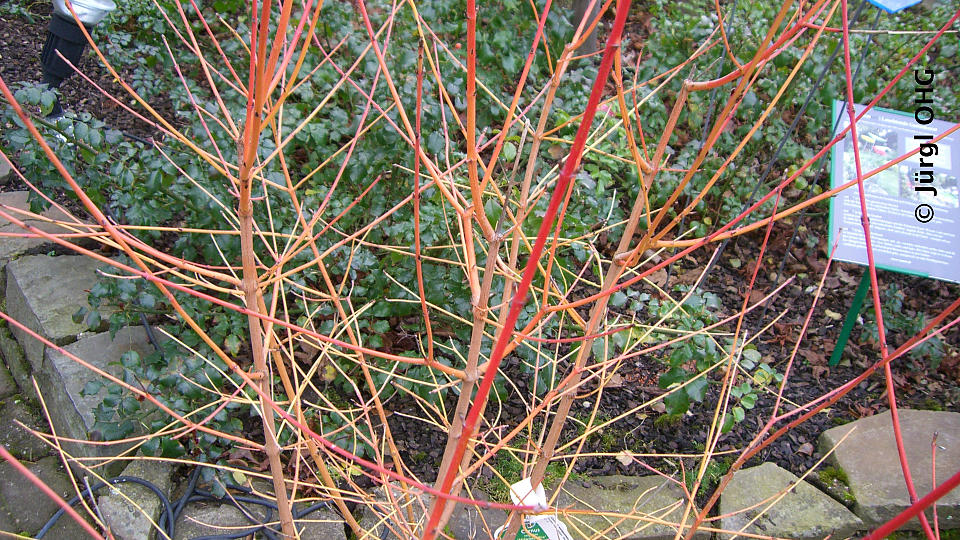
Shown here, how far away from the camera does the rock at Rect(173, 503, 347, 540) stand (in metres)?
1.95

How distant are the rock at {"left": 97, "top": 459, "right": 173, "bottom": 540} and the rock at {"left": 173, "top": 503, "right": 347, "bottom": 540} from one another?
8 cm

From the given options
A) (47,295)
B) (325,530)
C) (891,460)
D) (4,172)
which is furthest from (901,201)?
(4,172)

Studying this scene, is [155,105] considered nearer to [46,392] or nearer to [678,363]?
[46,392]

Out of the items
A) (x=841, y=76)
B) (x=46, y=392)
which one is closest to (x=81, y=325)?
(x=46, y=392)

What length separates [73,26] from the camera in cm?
294

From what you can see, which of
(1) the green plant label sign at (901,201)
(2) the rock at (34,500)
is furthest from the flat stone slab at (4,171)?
(1) the green plant label sign at (901,201)

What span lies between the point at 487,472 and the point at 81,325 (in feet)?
5.34

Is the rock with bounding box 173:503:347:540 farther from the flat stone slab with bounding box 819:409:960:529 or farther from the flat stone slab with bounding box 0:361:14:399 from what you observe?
the flat stone slab with bounding box 819:409:960:529

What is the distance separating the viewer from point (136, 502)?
1.93 meters

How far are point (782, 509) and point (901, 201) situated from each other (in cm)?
135

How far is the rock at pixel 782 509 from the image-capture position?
2184mm

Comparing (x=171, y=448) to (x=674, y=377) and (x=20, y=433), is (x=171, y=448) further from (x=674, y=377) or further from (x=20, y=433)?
(x=674, y=377)

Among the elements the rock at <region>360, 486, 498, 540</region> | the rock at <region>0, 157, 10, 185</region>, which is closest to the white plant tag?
the rock at <region>360, 486, 498, 540</region>

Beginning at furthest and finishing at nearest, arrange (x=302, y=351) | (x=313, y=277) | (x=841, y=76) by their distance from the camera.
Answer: (x=841, y=76) → (x=302, y=351) → (x=313, y=277)
